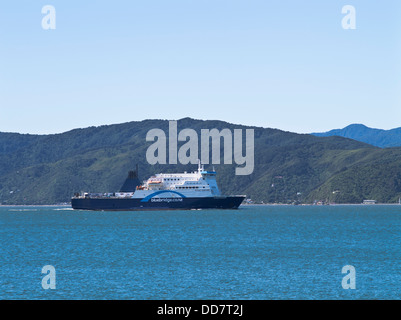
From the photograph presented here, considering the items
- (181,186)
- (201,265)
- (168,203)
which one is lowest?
(201,265)

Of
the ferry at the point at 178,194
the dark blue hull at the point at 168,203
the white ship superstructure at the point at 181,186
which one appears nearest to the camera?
A: the white ship superstructure at the point at 181,186

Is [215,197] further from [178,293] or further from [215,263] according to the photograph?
[178,293]

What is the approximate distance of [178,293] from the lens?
38969 millimetres

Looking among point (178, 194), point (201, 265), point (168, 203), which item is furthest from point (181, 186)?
point (201, 265)

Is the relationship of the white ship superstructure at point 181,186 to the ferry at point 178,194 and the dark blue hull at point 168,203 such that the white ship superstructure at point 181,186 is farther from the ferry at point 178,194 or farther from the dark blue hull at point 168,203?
the dark blue hull at point 168,203

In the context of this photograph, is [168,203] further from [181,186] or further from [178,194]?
[181,186]

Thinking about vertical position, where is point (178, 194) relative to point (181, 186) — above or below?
below

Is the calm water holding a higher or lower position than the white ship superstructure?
lower

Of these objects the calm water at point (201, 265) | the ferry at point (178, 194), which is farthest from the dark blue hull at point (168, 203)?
the calm water at point (201, 265)

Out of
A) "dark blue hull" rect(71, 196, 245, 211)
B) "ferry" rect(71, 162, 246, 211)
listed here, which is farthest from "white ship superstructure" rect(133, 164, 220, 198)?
"dark blue hull" rect(71, 196, 245, 211)

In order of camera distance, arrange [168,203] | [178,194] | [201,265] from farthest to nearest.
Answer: [168,203]
[178,194]
[201,265]

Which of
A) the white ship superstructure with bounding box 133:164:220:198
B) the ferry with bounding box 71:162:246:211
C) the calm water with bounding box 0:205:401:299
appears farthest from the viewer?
the ferry with bounding box 71:162:246:211

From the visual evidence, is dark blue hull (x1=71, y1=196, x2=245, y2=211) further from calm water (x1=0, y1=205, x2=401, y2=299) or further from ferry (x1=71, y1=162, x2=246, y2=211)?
calm water (x1=0, y1=205, x2=401, y2=299)

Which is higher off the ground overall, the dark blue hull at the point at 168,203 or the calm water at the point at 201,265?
the dark blue hull at the point at 168,203
